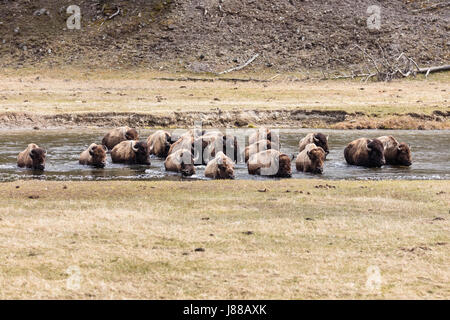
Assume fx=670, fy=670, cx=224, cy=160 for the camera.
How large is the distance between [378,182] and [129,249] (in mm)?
8762

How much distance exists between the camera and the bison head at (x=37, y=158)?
2033cm

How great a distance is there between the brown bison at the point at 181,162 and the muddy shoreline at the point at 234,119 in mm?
11157

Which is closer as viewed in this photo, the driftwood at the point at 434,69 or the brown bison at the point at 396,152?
the brown bison at the point at 396,152

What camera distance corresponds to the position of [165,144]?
77.5ft

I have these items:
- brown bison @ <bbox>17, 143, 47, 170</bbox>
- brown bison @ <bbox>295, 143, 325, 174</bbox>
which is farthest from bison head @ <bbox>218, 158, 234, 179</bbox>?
brown bison @ <bbox>17, 143, 47, 170</bbox>

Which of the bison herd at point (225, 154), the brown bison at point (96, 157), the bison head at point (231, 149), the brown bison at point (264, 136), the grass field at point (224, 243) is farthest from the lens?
the brown bison at point (264, 136)

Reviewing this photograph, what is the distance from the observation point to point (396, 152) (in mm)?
21297

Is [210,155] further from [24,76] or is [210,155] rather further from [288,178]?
[24,76]

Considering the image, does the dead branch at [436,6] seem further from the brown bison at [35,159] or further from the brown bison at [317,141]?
the brown bison at [35,159]

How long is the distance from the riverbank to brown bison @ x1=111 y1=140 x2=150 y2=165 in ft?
30.8

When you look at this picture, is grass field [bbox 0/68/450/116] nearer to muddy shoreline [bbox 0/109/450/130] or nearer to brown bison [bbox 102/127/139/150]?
muddy shoreline [bbox 0/109/450/130]

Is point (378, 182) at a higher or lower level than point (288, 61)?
lower

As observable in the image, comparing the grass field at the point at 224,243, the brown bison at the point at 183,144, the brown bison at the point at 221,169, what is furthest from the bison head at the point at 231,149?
the grass field at the point at 224,243

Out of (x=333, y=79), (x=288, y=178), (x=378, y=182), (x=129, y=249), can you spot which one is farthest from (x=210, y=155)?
(x=333, y=79)
